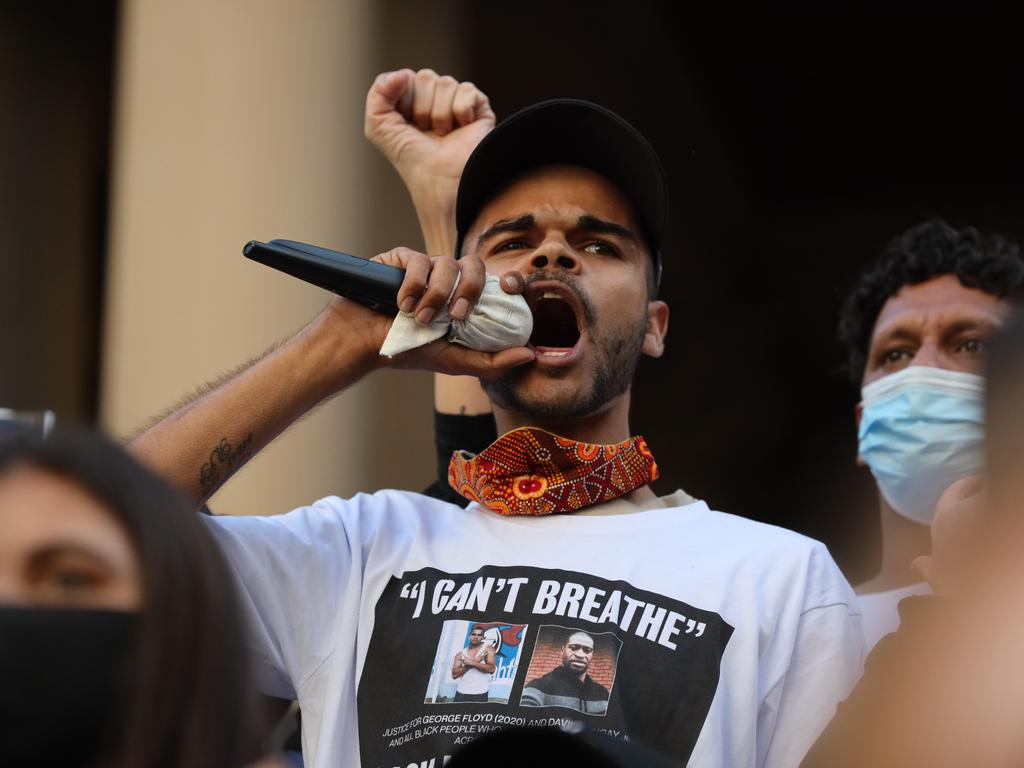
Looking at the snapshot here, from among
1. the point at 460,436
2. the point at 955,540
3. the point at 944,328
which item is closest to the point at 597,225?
the point at 460,436

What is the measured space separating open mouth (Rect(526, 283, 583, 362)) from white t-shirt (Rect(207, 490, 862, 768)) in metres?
0.32

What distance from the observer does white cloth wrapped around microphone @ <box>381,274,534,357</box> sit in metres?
2.42

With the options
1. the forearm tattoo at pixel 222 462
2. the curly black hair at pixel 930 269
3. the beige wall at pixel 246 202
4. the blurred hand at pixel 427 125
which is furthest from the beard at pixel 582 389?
the beige wall at pixel 246 202

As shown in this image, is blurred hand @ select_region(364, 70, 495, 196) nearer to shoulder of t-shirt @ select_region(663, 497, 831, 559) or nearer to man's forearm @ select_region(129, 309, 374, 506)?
man's forearm @ select_region(129, 309, 374, 506)

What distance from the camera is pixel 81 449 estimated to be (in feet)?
4.43

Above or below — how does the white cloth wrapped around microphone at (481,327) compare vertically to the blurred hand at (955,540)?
above

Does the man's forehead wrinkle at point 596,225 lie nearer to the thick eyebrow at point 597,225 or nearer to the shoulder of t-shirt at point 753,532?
the thick eyebrow at point 597,225

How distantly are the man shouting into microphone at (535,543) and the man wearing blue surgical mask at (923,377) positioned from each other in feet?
2.59

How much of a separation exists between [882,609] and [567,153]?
1190 mm

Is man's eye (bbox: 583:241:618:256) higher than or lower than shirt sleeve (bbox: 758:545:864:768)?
higher

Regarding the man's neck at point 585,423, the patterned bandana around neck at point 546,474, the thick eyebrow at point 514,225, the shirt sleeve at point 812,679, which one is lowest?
the shirt sleeve at point 812,679

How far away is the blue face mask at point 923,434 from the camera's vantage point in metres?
3.23

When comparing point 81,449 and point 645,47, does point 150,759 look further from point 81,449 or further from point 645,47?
point 645,47

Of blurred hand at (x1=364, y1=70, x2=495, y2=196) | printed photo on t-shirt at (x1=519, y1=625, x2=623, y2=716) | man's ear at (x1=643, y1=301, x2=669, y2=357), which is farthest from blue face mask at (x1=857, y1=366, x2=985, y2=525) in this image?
printed photo on t-shirt at (x1=519, y1=625, x2=623, y2=716)
